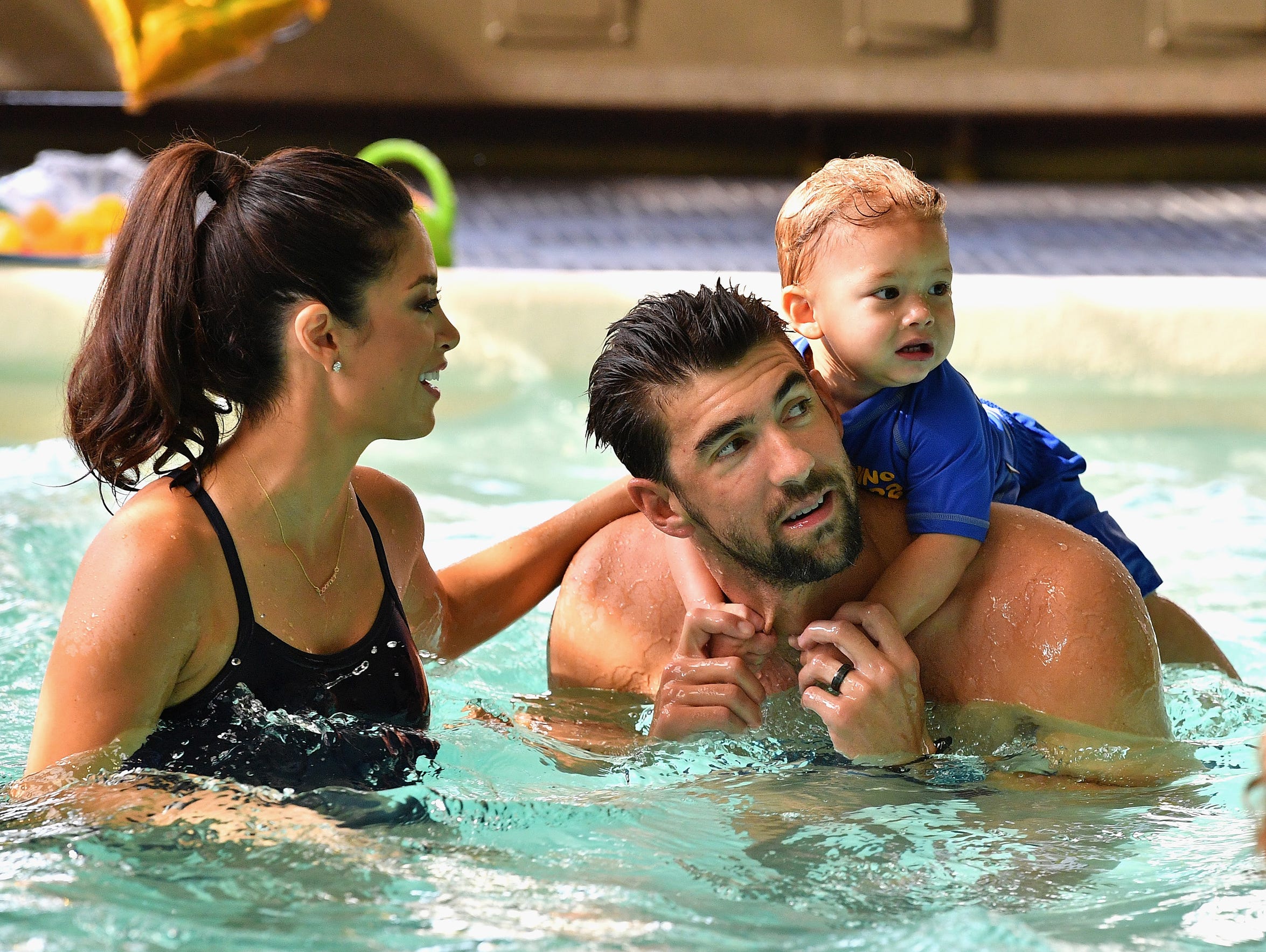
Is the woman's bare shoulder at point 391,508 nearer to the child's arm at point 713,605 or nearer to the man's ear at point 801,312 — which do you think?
the child's arm at point 713,605

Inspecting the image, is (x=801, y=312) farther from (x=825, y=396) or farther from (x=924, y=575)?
(x=924, y=575)

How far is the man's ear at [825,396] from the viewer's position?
2.11m

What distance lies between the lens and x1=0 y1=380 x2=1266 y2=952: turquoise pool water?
66.9 inches

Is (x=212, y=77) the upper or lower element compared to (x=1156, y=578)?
upper

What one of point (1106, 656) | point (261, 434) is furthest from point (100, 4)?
point (1106, 656)

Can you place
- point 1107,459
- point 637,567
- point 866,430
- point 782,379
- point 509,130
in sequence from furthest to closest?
point 509,130 < point 1107,459 < point 637,567 < point 866,430 < point 782,379

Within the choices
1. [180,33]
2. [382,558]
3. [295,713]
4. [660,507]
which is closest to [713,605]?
[660,507]

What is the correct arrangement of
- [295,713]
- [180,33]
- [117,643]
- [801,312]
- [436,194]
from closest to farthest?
[117,643]
[295,713]
[801,312]
[436,194]
[180,33]

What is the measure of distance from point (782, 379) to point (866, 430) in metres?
0.23

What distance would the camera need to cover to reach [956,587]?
220 cm

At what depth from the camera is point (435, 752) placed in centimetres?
224

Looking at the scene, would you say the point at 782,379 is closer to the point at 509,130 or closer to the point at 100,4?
the point at 100,4

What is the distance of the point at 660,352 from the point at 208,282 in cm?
64

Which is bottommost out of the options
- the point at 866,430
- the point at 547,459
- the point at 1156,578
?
the point at 547,459
